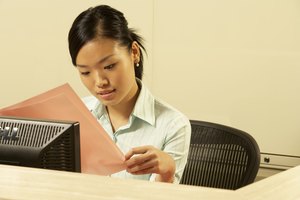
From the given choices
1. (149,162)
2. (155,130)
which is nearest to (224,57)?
(155,130)

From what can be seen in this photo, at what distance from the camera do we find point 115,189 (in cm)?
56

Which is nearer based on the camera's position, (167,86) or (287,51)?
(287,51)

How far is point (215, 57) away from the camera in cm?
229

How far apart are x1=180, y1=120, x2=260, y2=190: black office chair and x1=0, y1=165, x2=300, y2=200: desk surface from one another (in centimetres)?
88

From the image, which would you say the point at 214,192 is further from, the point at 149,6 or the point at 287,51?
the point at 149,6

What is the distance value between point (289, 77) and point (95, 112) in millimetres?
1039

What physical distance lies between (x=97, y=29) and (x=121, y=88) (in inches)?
6.8

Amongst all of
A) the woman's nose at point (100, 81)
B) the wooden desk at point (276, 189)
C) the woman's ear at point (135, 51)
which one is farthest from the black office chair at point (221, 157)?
the wooden desk at point (276, 189)

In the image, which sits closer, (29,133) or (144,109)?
(29,133)

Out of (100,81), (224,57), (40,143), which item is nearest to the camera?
(40,143)

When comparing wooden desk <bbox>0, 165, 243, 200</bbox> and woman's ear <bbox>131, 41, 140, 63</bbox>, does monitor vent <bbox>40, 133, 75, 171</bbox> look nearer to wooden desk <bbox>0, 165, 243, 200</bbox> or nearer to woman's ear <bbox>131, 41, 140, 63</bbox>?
wooden desk <bbox>0, 165, 243, 200</bbox>

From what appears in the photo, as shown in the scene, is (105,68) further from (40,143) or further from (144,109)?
(40,143)

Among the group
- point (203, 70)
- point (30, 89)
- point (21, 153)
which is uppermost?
point (21, 153)

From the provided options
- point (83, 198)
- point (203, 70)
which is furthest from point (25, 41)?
point (83, 198)
